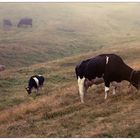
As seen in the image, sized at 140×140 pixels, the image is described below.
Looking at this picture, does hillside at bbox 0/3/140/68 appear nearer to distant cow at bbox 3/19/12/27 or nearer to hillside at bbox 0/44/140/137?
distant cow at bbox 3/19/12/27

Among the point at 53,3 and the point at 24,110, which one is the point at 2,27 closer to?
the point at 53,3

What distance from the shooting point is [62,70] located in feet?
151

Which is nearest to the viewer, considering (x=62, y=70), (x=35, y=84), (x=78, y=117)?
(x=78, y=117)

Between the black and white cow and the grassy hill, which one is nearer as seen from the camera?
the grassy hill

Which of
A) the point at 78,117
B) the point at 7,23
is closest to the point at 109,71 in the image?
the point at 78,117

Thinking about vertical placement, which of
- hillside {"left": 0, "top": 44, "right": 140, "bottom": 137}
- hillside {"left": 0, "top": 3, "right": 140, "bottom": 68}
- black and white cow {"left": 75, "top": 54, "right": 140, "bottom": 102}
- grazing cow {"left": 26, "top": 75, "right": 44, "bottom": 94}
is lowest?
hillside {"left": 0, "top": 3, "right": 140, "bottom": 68}

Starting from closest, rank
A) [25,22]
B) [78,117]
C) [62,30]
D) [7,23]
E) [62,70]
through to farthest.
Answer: [78,117] < [62,70] < [62,30] < [25,22] < [7,23]

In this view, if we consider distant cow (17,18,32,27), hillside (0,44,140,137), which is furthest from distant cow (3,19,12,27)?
hillside (0,44,140,137)

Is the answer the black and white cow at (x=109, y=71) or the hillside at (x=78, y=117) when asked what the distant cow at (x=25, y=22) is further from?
the black and white cow at (x=109, y=71)

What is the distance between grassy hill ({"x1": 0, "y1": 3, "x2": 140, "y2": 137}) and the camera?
678 inches

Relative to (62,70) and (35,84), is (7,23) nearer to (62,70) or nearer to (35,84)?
(62,70)

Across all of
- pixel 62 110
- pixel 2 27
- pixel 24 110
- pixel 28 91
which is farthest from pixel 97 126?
pixel 2 27

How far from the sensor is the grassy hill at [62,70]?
17219mm

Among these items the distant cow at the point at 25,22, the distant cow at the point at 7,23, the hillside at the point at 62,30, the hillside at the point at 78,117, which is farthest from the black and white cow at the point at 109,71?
the distant cow at the point at 7,23
